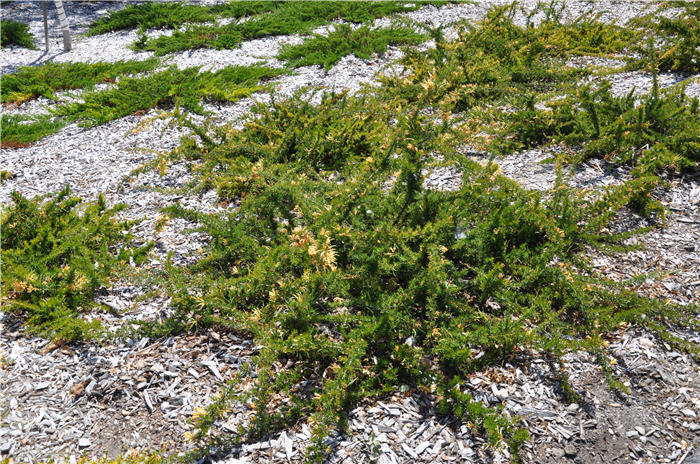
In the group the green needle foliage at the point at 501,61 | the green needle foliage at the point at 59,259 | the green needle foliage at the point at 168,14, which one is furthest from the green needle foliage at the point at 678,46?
the green needle foliage at the point at 168,14

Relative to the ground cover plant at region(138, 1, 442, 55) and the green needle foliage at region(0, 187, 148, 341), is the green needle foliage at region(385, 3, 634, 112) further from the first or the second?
the green needle foliage at region(0, 187, 148, 341)

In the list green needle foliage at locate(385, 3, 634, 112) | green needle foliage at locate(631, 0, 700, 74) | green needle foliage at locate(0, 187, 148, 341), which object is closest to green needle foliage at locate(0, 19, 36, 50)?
green needle foliage at locate(0, 187, 148, 341)

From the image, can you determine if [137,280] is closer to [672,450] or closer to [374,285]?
[374,285]

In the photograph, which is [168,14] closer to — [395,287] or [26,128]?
[26,128]

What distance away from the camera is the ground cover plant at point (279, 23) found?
8109 millimetres

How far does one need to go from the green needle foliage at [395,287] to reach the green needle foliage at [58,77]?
4.60m

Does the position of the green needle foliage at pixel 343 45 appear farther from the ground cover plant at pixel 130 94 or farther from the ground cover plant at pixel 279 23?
the ground cover plant at pixel 279 23

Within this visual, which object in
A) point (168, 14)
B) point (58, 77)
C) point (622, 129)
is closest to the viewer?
point (622, 129)

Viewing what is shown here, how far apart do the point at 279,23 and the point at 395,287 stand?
23.9ft

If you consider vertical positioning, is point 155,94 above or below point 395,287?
above

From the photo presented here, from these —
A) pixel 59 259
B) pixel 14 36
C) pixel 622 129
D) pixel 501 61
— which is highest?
pixel 501 61

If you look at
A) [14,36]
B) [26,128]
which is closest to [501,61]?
[26,128]

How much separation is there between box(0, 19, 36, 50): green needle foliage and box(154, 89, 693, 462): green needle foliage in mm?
7946

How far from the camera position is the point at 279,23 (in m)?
8.70
